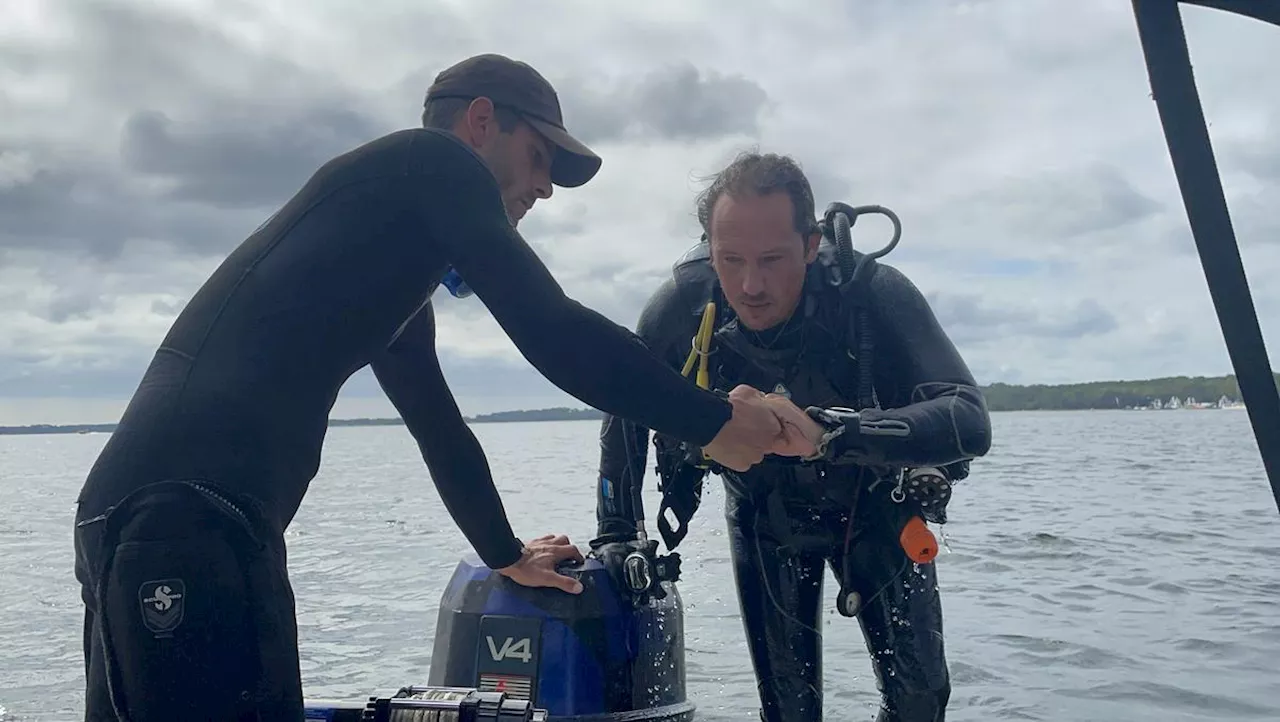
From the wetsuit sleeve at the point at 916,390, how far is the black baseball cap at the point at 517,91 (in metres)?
1.24

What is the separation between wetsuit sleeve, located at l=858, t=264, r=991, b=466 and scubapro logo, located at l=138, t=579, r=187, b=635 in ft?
6.47

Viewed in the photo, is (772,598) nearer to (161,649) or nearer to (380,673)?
(161,649)

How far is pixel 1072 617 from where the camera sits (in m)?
8.87

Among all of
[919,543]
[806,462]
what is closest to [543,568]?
[806,462]

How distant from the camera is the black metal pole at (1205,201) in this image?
4.37ft

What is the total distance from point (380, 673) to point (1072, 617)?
5691 mm

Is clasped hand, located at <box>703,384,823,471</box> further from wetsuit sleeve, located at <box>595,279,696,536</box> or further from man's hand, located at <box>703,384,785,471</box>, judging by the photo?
wetsuit sleeve, located at <box>595,279,696,536</box>

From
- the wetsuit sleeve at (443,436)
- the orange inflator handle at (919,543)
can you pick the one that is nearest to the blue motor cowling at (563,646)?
the wetsuit sleeve at (443,436)

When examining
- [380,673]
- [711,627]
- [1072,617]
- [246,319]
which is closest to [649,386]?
[246,319]

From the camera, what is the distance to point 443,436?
324 cm

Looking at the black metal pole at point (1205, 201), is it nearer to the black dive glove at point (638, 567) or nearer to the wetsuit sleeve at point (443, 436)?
the wetsuit sleeve at point (443, 436)

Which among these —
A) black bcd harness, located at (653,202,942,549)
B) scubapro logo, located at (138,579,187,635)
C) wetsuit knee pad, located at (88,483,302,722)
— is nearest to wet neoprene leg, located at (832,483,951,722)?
black bcd harness, located at (653,202,942,549)

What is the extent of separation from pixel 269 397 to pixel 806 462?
206cm

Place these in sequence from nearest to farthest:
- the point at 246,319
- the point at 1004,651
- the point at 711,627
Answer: the point at 246,319 → the point at 1004,651 → the point at 711,627
